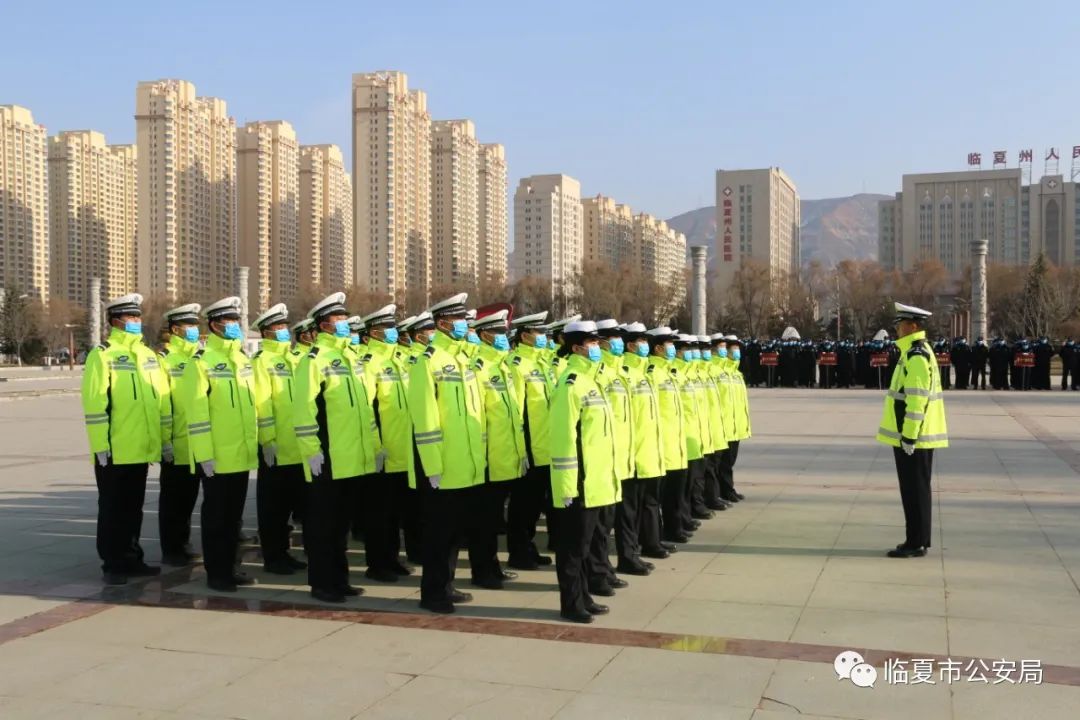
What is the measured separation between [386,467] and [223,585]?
1339 millimetres

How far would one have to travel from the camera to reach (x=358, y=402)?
6387mm

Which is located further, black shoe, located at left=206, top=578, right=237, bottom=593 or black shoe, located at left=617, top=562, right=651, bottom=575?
black shoe, located at left=617, top=562, right=651, bottom=575

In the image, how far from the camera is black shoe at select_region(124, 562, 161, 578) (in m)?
6.83

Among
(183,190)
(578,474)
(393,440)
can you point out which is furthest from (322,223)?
(578,474)

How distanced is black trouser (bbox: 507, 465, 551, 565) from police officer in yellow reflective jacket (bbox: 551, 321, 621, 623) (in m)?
1.51

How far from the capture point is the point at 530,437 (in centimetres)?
684

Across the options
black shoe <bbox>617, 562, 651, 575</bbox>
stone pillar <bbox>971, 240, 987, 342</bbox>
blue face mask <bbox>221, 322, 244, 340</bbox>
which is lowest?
black shoe <bbox>617, 562, 651, 575</bbox>

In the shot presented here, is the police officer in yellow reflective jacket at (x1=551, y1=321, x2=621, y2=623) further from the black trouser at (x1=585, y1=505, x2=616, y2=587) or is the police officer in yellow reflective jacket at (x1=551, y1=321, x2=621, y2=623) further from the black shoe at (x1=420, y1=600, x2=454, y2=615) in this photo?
the black shoe at (x1=420, y1=600, x2=454, y2=615)

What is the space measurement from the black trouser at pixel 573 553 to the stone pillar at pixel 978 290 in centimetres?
3528

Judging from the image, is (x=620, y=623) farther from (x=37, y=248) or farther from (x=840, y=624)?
(x=37, y=248)

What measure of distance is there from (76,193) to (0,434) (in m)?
88.4

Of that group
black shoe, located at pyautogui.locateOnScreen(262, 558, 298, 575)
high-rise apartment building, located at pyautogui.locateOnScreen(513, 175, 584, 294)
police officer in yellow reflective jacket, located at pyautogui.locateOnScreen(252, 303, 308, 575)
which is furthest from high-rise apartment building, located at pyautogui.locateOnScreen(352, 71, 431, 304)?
black shoe, located at pyautogui.locateOnScreen(262, 558, 298, 575)

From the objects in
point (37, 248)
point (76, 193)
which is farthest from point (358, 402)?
point (76, 193)

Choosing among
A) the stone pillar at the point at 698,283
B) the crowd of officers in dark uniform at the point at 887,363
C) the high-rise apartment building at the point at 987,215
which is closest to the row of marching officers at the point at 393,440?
the crowd of officers in dark uniform at the point at 887,363
